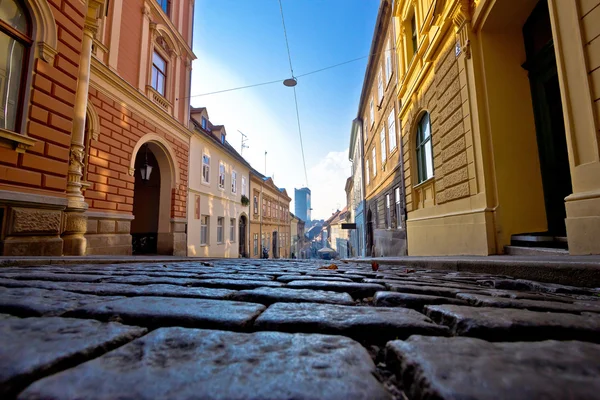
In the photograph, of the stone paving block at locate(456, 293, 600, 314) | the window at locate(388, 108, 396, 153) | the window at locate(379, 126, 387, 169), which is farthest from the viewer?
the window at locate(379, 126, 387, 169)

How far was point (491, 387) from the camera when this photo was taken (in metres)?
0.60

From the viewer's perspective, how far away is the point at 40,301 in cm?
141

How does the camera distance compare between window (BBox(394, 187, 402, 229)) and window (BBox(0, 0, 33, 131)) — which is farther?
window (BBox(394, 187, 402, 229))

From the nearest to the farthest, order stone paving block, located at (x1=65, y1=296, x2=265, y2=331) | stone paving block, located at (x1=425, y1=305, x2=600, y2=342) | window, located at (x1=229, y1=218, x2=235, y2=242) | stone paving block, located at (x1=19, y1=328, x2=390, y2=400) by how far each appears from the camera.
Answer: stone paving block, located at (x1=19, y1=328, x2=390, y2=400)
stone paving block, located at (x1=425, y1=305, x2=600, y2=342)
stone paving block, located at (x1=65, y1=296, x2=265, y2=331)
window, located at (x1=229, y1=218, x2=235, y2=242)

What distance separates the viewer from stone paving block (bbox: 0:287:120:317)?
1.25m

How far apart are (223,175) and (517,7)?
1608 cm

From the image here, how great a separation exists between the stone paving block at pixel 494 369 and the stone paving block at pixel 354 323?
0.47 ft

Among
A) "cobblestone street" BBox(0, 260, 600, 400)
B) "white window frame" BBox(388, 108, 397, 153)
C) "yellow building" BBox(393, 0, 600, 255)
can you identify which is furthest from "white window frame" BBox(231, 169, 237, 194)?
"cobblestone street" BBox(0, 260, 600, 400)

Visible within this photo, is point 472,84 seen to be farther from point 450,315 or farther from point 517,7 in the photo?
point 450,315

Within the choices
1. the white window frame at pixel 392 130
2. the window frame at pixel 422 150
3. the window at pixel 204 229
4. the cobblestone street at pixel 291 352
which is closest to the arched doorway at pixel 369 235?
the white window frame at pixel 392 130

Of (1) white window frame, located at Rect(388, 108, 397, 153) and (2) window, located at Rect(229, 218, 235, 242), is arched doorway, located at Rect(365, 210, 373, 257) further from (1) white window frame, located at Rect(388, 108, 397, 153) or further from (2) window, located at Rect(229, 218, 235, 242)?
(2) window, located at Rect(229, 218, 235, 242)

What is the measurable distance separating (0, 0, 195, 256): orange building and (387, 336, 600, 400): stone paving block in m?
6.46

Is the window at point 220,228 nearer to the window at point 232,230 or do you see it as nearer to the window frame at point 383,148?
the window at point 232,230

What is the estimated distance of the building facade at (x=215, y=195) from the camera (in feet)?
46.4
